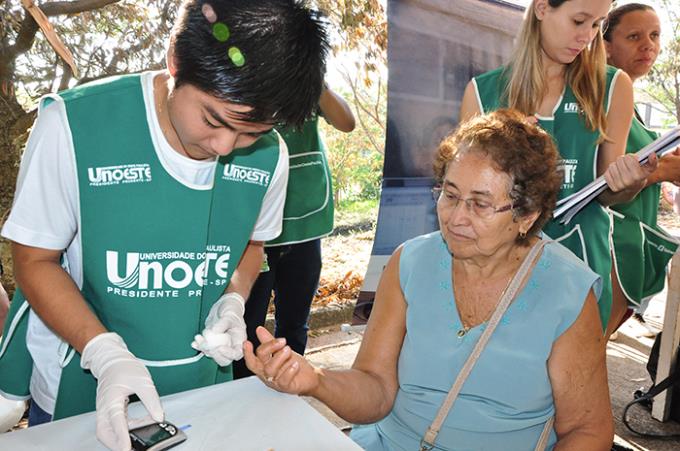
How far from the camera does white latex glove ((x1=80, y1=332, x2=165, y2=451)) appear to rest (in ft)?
3.64

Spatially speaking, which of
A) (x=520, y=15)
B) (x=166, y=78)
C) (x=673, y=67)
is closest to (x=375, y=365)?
(x=166, y=78)

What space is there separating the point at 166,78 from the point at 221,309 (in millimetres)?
→ 543

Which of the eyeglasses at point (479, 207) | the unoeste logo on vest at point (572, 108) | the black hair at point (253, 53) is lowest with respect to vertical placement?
the eyeglasses at point (479, 207)

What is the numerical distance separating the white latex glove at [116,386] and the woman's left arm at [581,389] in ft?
3.09

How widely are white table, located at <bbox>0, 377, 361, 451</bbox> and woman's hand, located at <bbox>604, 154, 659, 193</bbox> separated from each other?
1.28 m

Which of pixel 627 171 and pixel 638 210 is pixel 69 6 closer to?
pixel 627 171

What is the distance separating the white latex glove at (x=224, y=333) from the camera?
1.36m

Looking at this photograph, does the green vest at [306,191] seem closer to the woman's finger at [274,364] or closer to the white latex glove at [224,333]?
the white latex glove at [224,333]

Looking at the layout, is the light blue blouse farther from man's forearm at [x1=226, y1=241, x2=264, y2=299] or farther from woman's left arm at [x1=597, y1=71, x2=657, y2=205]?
woman's left arm at [x1=597, y1=71, x2=657, y2=205]

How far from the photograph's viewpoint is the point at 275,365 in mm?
1344

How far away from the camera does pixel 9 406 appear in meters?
1.74

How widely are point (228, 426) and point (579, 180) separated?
155 centimetres

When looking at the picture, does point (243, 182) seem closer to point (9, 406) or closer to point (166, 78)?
point (166, 78)

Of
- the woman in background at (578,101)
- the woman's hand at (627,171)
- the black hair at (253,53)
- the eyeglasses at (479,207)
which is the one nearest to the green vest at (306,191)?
the woman in background at (578,101)
